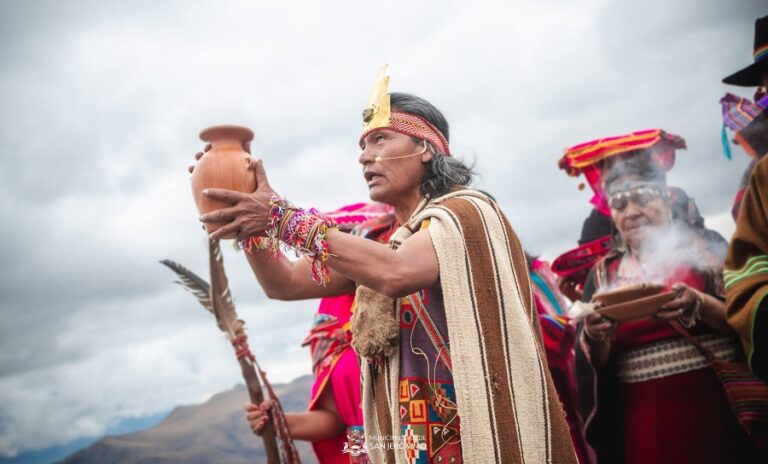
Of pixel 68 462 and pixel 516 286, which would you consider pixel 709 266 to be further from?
pixel 68 462

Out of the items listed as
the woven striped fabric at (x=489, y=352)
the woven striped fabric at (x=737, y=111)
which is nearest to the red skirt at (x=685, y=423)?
the woven striped fabric at (x=737, y=111)

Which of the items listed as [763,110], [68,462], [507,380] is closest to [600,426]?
[763,110]

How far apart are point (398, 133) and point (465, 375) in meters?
1.14

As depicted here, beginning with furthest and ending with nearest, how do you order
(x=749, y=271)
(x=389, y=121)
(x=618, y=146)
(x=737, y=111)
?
(x=618, y=146) < (x=737, y=111) < (x=749, y=271) < (x=389, y=121)

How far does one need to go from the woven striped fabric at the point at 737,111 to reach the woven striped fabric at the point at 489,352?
2558 mm

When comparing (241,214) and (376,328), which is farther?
(376,328)

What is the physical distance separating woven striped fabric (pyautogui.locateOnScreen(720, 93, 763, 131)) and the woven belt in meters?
1.36

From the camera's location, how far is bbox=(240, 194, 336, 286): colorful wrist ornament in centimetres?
210

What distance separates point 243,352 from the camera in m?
3.43

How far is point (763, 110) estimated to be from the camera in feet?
13.0

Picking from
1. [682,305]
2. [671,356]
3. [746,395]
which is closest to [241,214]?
[682,305]

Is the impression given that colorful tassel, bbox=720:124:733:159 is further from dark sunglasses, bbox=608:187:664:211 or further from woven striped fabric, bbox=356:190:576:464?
woven striped fabric, bbox=356:190:576:464

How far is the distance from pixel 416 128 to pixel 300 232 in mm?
934

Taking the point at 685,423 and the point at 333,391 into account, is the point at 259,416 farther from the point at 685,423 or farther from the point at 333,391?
the point at 685,423
